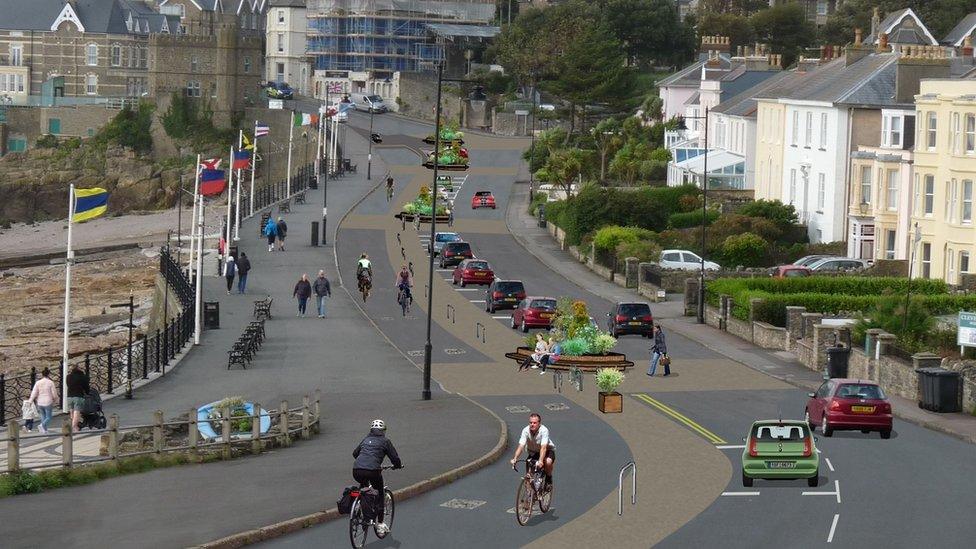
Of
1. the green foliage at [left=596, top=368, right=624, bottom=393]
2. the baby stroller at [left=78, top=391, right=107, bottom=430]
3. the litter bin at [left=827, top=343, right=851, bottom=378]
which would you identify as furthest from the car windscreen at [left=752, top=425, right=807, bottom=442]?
the litter bin at [left=827, top=343, right=851, bottom=378]

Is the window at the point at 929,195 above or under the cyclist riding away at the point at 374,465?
above

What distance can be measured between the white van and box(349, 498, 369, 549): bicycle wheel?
130m

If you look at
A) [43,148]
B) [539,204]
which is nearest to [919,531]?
[539,204]

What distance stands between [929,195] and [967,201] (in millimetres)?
3118

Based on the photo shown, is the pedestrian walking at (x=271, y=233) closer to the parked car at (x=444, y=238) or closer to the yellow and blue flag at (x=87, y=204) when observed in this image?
the parked car at (x=444, y=238)

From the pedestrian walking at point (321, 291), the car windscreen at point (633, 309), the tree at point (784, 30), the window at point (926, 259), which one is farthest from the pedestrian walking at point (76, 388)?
the tree at point (784, 30)

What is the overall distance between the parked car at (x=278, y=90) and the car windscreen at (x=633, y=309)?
10619 cm

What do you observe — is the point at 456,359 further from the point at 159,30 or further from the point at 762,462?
the point at 159,30

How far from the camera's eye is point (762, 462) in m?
30.6

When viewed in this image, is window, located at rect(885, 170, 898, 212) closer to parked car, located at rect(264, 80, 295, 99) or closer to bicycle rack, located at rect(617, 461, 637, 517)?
bicycle rack, located at rect(617, 461, 637, 517)

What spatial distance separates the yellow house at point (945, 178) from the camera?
208 feet

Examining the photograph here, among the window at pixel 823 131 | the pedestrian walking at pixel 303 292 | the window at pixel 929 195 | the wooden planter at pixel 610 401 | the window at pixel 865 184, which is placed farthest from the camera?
the window at pixel 823 131

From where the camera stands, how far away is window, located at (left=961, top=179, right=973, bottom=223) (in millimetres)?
63606

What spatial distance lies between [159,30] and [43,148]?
16.7m
